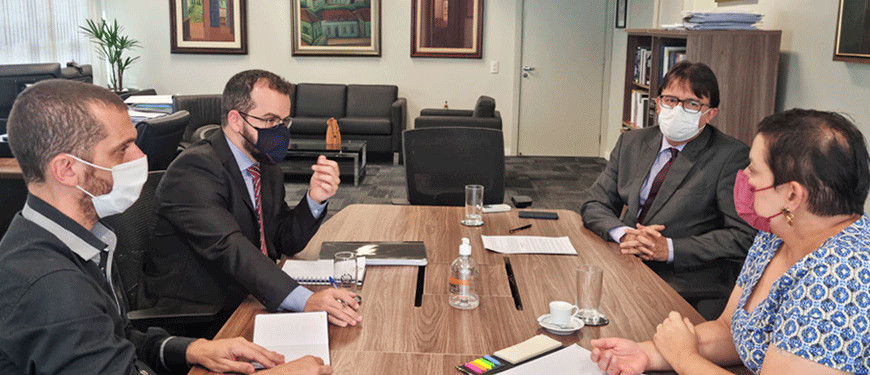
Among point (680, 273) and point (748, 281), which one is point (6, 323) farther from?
point (680, 273)

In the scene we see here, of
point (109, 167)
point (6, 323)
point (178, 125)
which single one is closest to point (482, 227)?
point (109, 167)

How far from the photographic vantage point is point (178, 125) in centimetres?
431

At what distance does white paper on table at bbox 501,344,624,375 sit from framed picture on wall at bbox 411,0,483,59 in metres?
7.64

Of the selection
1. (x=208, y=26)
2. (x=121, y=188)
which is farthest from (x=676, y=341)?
(x=208, y=26)

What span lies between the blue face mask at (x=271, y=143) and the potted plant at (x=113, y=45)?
6.77m

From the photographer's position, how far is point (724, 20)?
153 inches

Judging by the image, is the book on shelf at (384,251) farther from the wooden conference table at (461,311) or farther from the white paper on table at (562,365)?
the white paper on table at (562,365)

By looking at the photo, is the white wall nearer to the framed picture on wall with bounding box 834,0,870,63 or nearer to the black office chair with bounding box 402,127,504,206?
the black office chair with bounding box 402,127,504,206

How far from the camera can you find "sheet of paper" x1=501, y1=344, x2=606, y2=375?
5.17ft

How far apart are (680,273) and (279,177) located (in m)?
1.47

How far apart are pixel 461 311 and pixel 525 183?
562 cm

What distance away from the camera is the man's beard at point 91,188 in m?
1.49

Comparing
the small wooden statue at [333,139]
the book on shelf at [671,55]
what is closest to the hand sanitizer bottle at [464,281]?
the book on shelf at [671,55]

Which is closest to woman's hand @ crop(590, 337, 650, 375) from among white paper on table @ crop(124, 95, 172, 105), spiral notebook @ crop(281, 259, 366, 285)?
spiral notebook @ crop(281, 259, 366, 285)
